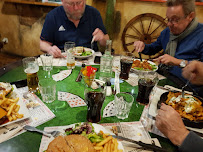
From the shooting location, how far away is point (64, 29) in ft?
8.43

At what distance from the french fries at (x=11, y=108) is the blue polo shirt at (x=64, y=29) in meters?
1.62

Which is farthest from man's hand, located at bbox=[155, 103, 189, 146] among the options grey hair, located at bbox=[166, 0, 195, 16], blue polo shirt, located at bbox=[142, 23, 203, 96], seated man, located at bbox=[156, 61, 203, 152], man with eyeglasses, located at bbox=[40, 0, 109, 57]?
man with eyeglasses, located at bbox=[40, 0, 109, 57]

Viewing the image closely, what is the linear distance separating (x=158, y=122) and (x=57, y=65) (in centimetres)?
132

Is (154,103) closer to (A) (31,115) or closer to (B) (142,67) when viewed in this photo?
(B) (142,67)

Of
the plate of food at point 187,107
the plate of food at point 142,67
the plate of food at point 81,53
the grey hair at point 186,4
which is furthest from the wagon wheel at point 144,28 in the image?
the plate of food at point 187,107

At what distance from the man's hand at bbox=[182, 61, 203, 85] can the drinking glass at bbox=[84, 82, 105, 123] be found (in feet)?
3.58

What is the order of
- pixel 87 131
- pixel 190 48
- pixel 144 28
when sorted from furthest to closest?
pixel 144 28 → pixel 190 48 → pixel 87 131

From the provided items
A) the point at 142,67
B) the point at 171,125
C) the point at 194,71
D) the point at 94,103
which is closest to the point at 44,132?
the point at 94,103

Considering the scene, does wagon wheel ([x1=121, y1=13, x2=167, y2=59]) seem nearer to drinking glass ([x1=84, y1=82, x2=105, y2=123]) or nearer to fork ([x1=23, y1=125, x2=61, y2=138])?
drinking glass ([x1=84, y1=82, x2=105, y2=123])

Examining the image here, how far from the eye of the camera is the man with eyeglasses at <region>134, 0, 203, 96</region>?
6.30 ft

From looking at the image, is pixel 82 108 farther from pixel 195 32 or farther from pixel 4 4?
pixel 4 4

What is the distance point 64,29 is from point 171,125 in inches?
85.9

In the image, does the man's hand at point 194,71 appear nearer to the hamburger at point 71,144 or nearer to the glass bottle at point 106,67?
the glass bottle at point 106,67

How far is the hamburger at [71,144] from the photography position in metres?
0.77
